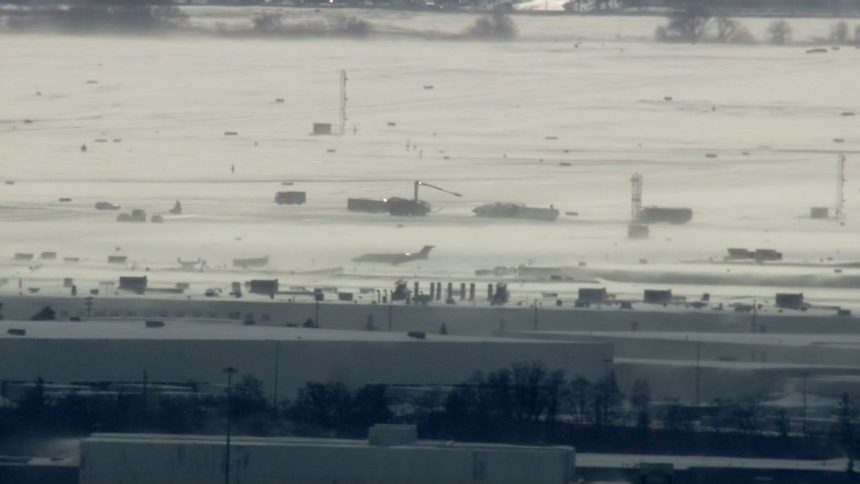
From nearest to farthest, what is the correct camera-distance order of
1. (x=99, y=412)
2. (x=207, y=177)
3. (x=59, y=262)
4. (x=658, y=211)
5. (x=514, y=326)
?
(x=99, y=412), (x=514, y=326), (x=59, y=262), (x=658, y=211), (x=207, y=177)

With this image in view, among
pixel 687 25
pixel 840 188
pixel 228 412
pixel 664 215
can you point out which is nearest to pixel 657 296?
pixel 664 215

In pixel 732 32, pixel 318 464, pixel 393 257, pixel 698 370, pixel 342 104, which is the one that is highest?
pixel 732 32

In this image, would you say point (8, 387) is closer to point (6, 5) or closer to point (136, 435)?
point (136, 435)

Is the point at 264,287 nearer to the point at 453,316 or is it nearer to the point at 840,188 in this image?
the point at 453,316

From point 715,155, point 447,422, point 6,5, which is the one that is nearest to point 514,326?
point 447,422

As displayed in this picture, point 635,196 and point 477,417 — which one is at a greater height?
point 635,196

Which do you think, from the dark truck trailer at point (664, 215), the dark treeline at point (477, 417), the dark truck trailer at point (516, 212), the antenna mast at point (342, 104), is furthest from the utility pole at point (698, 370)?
the antenna mast at point (342, 104)
